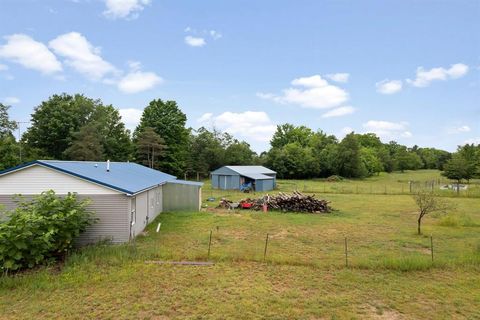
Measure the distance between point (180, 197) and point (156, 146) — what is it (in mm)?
29928

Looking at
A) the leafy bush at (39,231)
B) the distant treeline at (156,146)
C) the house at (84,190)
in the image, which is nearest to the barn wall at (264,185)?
the distant treeline at (156,146)

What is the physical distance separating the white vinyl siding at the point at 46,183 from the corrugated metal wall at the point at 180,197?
9631mm

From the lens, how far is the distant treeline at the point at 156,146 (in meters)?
43.9

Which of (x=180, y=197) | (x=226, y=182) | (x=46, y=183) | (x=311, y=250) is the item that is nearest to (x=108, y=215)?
(x=46, y=183)

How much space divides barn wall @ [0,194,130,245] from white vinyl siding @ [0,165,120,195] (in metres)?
0.23

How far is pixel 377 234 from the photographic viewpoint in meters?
14.7

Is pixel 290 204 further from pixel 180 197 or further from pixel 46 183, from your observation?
pixel 46 183

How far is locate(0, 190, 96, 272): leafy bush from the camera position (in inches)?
327

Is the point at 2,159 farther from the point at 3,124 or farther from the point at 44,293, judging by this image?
the point at 44,293

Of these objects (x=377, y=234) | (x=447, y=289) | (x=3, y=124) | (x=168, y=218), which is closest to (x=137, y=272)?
(x=447, y=289)

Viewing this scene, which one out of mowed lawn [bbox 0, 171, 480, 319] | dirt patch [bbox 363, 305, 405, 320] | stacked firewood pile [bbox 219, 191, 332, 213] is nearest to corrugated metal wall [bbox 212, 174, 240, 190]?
stacked firewood pile [bbox 219, 191, 332, 213]

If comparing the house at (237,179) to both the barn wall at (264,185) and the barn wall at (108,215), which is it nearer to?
the barn wall at (264,185)

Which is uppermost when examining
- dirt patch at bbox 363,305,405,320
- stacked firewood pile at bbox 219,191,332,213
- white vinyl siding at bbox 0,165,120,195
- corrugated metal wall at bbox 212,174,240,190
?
white vinyl siding at bbox 0,165,120,195

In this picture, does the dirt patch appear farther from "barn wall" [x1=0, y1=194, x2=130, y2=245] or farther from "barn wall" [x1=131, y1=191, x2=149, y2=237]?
"barn wall" [x1=131, y1=191, x2=149, y2=237]
